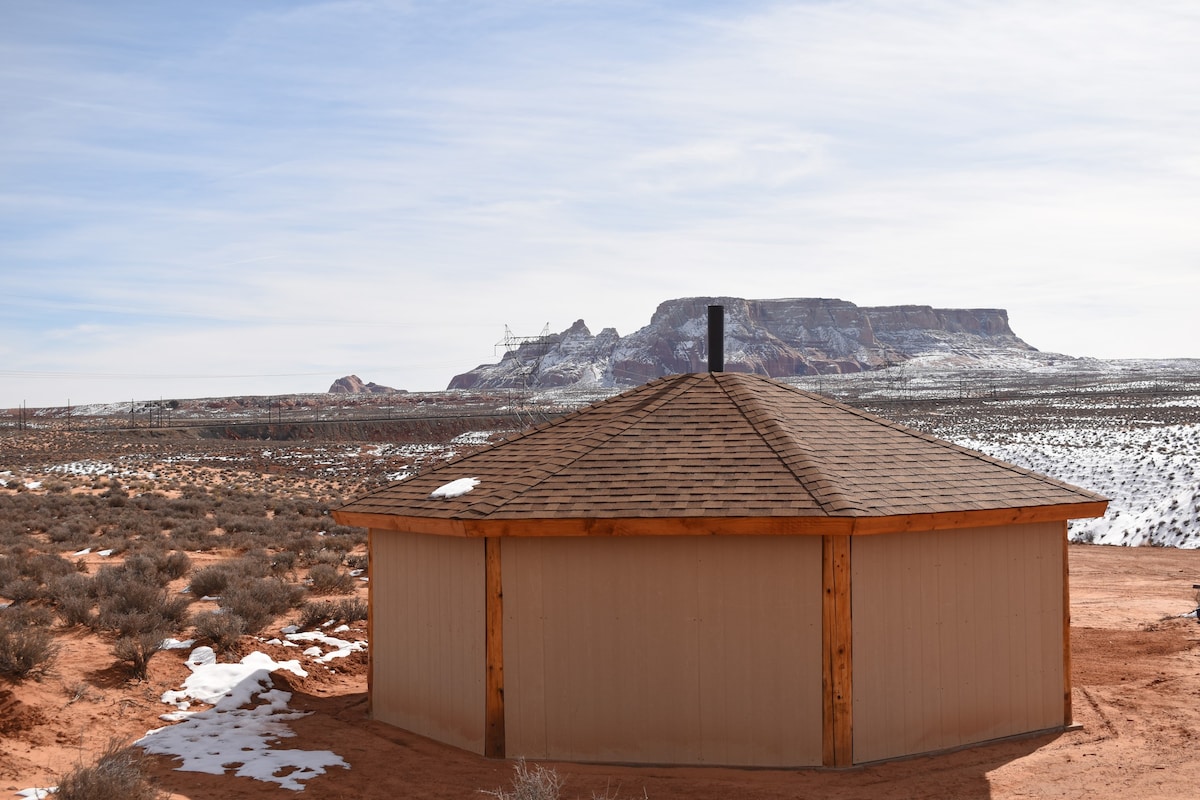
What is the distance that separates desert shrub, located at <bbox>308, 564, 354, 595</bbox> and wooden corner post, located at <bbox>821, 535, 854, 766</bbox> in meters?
9.76

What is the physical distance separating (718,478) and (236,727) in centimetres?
491

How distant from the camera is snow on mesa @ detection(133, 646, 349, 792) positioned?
25.8 ft

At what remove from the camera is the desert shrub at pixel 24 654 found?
348 inches

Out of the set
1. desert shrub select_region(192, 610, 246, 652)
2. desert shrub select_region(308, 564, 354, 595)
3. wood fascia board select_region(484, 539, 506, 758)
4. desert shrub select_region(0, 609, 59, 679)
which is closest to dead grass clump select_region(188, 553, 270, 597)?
desert shrub select_region(308, 564, 354, 595)

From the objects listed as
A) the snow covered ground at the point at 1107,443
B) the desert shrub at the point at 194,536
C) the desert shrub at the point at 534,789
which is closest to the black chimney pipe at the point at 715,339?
the desert shrub at the point at 534,789

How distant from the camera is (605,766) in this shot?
25.6 feet

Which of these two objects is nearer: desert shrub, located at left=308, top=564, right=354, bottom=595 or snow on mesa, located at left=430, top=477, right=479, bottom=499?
snow on mesa, located at left=430, top=477, right=479, bottom=499

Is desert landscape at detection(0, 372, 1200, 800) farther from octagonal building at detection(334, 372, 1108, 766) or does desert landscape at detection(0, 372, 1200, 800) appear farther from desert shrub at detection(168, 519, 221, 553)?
octagonal building at detection(334, 372, 1108, 766)

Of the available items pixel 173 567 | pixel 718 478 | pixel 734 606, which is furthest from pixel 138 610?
pixel 734 606

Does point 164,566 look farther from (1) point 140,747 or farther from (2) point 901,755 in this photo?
(2) point 901,755

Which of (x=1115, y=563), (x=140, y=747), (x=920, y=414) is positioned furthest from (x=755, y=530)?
(x=920, y=414)

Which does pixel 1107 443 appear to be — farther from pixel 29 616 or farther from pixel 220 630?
pixel 29 616

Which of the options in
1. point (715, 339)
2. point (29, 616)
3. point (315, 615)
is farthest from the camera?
point (315, 615)

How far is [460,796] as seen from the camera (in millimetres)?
7250
